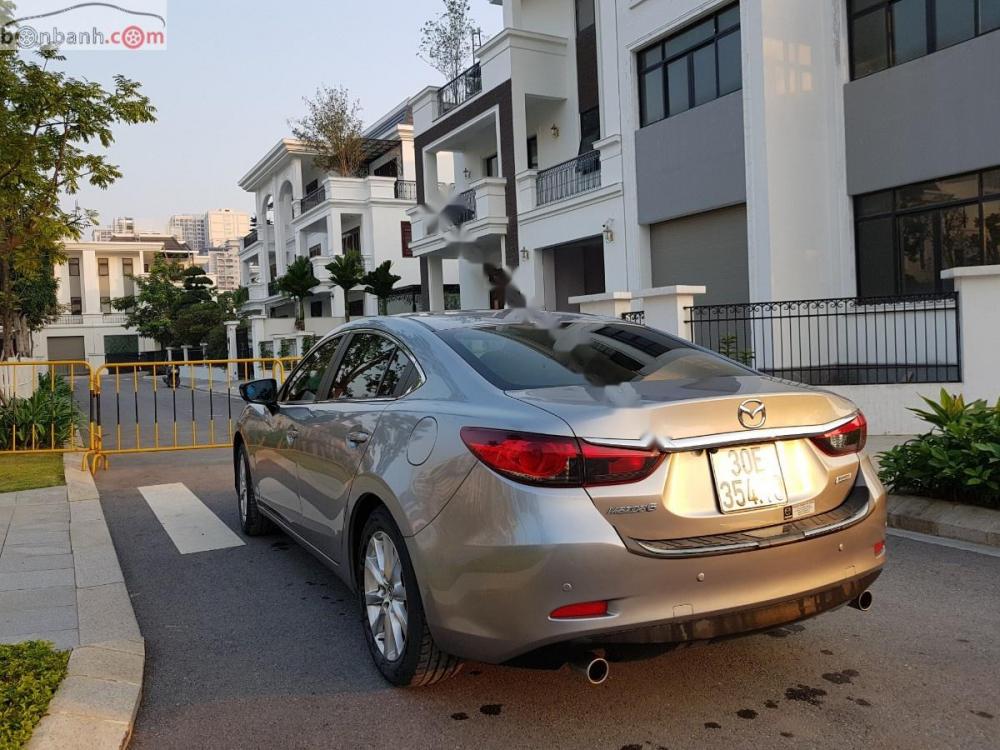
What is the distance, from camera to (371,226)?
36688mm

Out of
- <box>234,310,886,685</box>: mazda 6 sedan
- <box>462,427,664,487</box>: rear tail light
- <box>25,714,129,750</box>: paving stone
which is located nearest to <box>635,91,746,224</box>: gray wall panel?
<box>234,310,886,685</box>: mazda 6 sedan

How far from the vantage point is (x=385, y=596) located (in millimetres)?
3658

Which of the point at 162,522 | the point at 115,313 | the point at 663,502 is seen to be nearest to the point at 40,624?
the point at 162,522

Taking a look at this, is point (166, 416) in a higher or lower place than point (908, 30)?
lower

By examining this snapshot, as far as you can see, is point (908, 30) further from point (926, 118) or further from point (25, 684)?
point (25, 684)

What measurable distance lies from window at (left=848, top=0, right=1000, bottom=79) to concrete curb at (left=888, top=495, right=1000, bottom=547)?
8.62 m

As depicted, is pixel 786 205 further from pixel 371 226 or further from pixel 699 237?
pixel 371 226

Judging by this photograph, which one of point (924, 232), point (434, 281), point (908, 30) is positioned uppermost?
point (908, 30)

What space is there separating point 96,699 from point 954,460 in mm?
5626

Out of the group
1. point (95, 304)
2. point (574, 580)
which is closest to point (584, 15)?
point (574, 580)

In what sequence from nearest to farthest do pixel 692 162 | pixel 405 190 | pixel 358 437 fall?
pixel 358 437 → pixel 692 162 → pixel 405 190

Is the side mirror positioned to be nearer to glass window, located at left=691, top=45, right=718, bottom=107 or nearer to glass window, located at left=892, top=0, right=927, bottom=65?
glass window, located at left=892, top=0, right=927, bottom=65

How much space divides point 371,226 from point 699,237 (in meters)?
23.4

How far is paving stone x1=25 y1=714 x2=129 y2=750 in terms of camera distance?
118 inches
